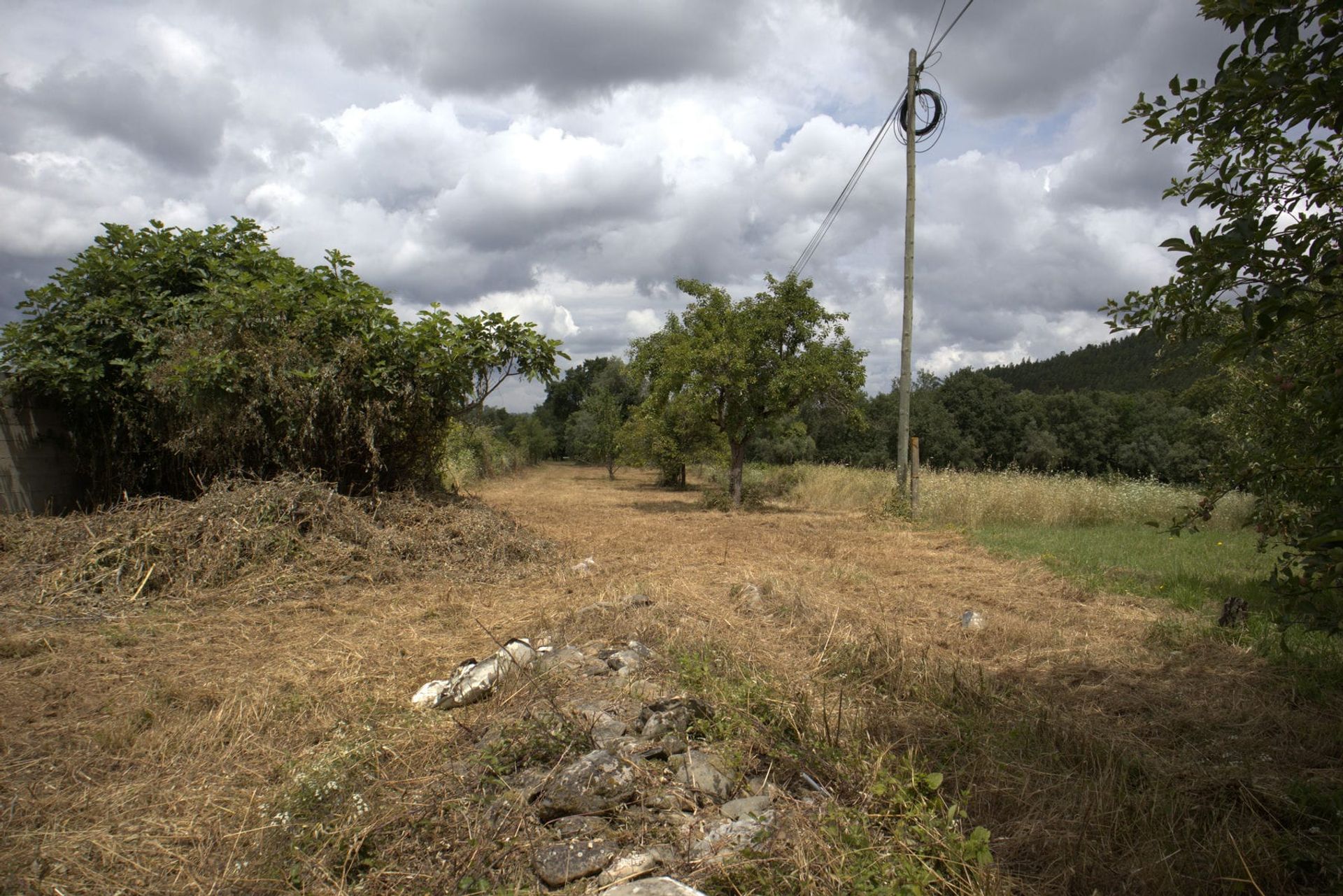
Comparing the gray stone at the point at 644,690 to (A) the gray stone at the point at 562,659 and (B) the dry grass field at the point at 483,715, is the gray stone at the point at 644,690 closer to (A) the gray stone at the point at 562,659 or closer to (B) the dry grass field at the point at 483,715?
(B) the dry grass field at the point at 483,715

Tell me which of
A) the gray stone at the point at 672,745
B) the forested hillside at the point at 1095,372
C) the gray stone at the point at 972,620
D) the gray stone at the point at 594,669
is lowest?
the gray stone at the point at 972,620

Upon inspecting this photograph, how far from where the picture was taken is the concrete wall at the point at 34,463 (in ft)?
22.5

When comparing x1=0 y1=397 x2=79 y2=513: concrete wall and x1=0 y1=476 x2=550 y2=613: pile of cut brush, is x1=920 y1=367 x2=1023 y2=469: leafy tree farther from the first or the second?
x1=0 y1=397 x2=79 y2=513: concrete wall

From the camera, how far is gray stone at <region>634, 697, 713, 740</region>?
307 cm

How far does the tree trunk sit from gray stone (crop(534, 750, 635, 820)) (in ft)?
45.4

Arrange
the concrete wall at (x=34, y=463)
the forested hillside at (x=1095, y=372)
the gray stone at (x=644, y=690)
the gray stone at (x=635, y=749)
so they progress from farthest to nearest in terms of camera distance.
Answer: the forested hillside at (x=1095, y=372)
the concrete wall at (x=34, y=463)
the gray stone at (x=644, y=690)
the gray stone at (x=635, y=749)

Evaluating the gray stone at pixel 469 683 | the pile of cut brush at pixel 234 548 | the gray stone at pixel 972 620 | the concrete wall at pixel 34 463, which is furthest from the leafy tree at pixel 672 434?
the gray stone at pixel 469 683

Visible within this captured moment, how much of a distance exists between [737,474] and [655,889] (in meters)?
14.8

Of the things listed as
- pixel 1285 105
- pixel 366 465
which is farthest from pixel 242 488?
pixel 1285 105

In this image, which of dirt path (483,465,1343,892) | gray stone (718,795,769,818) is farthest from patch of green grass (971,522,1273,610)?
gray stone (718,795,769,818)

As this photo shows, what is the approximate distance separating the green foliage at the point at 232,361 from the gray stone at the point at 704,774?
20.2ft

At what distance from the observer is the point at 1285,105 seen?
6.93 ft

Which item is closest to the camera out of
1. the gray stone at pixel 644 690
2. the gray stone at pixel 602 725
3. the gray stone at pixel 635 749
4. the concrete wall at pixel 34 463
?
the gray stone at pixel 635 749

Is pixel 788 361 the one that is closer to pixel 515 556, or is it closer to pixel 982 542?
pixel 982 542
